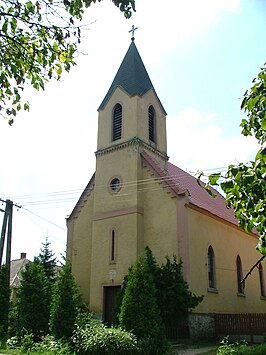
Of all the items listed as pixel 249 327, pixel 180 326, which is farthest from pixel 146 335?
pixel 249 327

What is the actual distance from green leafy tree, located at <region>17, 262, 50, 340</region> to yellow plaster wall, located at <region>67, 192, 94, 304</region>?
14.6 ft

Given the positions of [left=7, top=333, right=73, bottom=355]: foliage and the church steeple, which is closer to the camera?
[left=7, top=333, right=73, bottom=355]: foliage

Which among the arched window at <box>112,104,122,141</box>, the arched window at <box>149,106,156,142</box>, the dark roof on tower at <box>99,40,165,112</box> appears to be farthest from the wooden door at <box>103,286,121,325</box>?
the dark roof on tower at <box>99,40,165,112</box>

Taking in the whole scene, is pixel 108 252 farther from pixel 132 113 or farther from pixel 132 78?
pixel 132 78

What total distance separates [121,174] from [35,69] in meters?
19.0

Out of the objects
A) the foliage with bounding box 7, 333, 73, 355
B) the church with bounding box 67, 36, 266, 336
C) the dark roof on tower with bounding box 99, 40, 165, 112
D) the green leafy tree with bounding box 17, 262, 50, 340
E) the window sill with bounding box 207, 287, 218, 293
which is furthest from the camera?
the dark roof on tower with bounding box 99, 40, 165, 112

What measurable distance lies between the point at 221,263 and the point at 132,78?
1362 centimetres

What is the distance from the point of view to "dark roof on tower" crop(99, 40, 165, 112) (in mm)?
27266

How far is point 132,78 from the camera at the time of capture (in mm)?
27859

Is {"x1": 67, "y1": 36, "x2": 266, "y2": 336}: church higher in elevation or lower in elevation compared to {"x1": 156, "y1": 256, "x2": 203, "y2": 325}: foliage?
higher

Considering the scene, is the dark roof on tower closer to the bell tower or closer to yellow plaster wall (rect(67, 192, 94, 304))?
the bell tower

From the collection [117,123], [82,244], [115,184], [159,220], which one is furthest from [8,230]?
[117,123]

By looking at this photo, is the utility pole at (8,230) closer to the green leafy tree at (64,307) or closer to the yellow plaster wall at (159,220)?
the green leafy tree at (64,307)

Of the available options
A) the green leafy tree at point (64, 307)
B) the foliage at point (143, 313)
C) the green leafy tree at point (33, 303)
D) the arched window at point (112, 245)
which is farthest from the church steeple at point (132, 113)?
the foliage at point (143, 313)
